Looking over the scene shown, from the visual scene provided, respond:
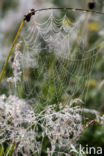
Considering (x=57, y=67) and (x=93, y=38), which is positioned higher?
(x=93, y=38)

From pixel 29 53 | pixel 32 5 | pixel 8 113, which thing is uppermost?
pixel 32 5

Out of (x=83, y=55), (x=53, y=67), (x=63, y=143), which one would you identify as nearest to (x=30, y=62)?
(x=53, y=67)

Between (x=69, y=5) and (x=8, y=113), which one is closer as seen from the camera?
(x=8, y=113)

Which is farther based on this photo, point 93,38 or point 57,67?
point 93,38

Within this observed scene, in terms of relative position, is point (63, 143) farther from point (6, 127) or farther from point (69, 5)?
point (69, 5)

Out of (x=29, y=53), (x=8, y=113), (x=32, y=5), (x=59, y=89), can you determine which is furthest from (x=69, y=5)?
(x=8, y=113)

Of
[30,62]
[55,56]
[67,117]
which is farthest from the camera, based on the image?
[30,62]

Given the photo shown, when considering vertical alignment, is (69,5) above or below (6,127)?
above

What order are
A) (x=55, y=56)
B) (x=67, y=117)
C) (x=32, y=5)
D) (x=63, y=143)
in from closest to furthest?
(x=67, y=117) < (x=63, y=143) < (x=55, y=56) < (x=32, y=5)

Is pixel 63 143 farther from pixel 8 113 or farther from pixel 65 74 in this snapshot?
pixel 65 74
